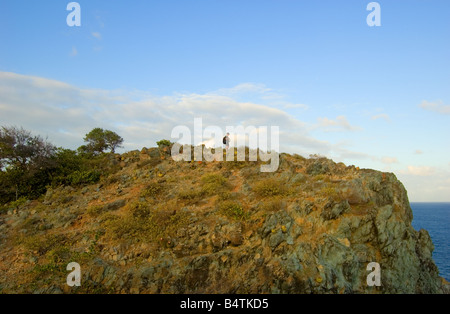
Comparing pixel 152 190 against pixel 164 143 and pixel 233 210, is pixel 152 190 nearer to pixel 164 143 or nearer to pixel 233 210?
pixel 233 210

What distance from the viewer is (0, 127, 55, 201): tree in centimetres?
2023

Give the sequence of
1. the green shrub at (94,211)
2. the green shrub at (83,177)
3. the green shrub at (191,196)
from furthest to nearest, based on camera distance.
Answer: the green shrub at (83,177) < the green shrub at (191,196) < the green shrub at (94,211)

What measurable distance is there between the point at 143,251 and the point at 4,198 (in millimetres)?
14231

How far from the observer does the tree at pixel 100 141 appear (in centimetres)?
3566

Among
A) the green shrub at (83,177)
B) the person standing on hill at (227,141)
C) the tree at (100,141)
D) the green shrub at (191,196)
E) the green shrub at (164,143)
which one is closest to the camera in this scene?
the green shrub at (191,196)

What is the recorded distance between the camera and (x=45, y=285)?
1105 centimetres

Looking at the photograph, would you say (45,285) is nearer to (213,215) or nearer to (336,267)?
(213,215)

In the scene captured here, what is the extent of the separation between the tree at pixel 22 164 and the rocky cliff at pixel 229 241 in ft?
8.85

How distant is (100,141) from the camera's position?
36.2 m

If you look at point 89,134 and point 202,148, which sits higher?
point 89,134

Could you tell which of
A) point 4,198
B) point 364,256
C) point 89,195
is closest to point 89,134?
point 4,198

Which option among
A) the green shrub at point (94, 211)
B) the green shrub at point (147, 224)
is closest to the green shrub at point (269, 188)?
the green shrub at point (147, 224)

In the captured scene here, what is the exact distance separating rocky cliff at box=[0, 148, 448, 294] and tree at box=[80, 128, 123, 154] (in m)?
18.4

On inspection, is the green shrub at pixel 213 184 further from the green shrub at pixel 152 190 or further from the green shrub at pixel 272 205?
the green shrub at pixel 272 205
